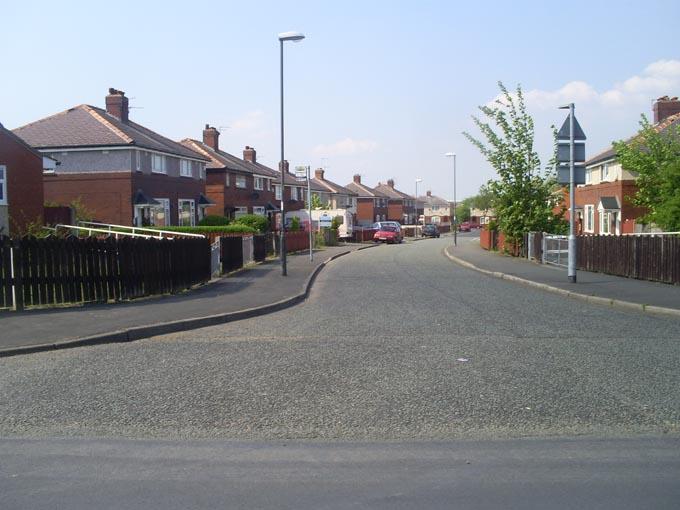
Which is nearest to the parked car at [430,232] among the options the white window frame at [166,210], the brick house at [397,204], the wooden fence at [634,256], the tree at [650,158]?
the brick house at [397,204]

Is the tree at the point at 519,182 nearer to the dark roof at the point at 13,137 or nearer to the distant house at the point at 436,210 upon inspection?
the dark roof at the point at 13,137

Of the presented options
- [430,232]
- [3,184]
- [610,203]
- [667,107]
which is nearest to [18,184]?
[3,184]

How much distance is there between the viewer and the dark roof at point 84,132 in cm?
3784

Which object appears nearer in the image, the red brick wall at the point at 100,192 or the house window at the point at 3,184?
the house window at the point at 3,184

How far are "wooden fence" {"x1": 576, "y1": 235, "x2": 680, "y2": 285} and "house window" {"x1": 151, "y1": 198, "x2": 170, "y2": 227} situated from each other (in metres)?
25.0

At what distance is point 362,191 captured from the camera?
341ft

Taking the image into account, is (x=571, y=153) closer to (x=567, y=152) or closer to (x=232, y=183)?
(x=567, y=152)

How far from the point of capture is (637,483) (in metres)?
4.89

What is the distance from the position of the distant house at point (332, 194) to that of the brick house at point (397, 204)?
15473mm

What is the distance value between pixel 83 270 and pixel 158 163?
28133mm

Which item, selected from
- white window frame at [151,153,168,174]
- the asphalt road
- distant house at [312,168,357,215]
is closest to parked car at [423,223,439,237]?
distant house at [312,168,357,215]

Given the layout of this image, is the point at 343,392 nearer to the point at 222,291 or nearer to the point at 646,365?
the point at 646,365

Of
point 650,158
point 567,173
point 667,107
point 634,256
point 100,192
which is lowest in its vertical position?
point 634,256

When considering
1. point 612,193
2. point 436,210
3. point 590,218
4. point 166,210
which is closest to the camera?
point 612,193
